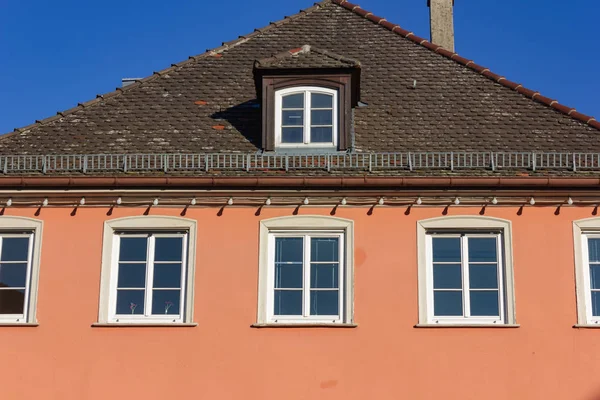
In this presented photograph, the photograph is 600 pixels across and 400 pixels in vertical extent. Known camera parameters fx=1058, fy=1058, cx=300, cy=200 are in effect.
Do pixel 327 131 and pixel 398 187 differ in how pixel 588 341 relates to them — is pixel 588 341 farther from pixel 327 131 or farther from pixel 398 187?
pixel 327 131

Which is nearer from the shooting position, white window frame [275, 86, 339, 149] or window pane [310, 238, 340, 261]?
window pane [310, 238, 340, 261]

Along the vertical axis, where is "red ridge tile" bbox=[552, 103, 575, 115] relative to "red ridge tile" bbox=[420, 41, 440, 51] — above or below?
below

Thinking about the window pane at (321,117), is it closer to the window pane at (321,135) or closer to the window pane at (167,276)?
the window pane at (321,135)

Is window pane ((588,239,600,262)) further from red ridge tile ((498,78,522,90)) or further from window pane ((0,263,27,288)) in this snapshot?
window pane ((0,263,27,288))

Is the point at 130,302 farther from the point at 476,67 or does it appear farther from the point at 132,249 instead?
the point at 476,67

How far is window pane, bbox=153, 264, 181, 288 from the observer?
54.2 ft

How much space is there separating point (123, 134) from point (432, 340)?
20.7 feet

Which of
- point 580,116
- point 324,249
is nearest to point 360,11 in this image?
point 580,116

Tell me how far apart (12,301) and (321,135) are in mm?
5674

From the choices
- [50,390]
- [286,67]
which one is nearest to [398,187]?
[286,67]

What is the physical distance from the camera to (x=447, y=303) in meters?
16.4

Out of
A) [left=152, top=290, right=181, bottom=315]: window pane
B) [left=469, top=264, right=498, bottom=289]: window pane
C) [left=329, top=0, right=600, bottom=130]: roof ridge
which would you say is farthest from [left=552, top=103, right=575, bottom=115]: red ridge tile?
[left=152, top=290, right=181, bottom=315]: window pane

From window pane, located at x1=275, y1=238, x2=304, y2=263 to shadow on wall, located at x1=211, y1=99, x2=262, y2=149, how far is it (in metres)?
1.89

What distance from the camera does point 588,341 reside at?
630 inches
